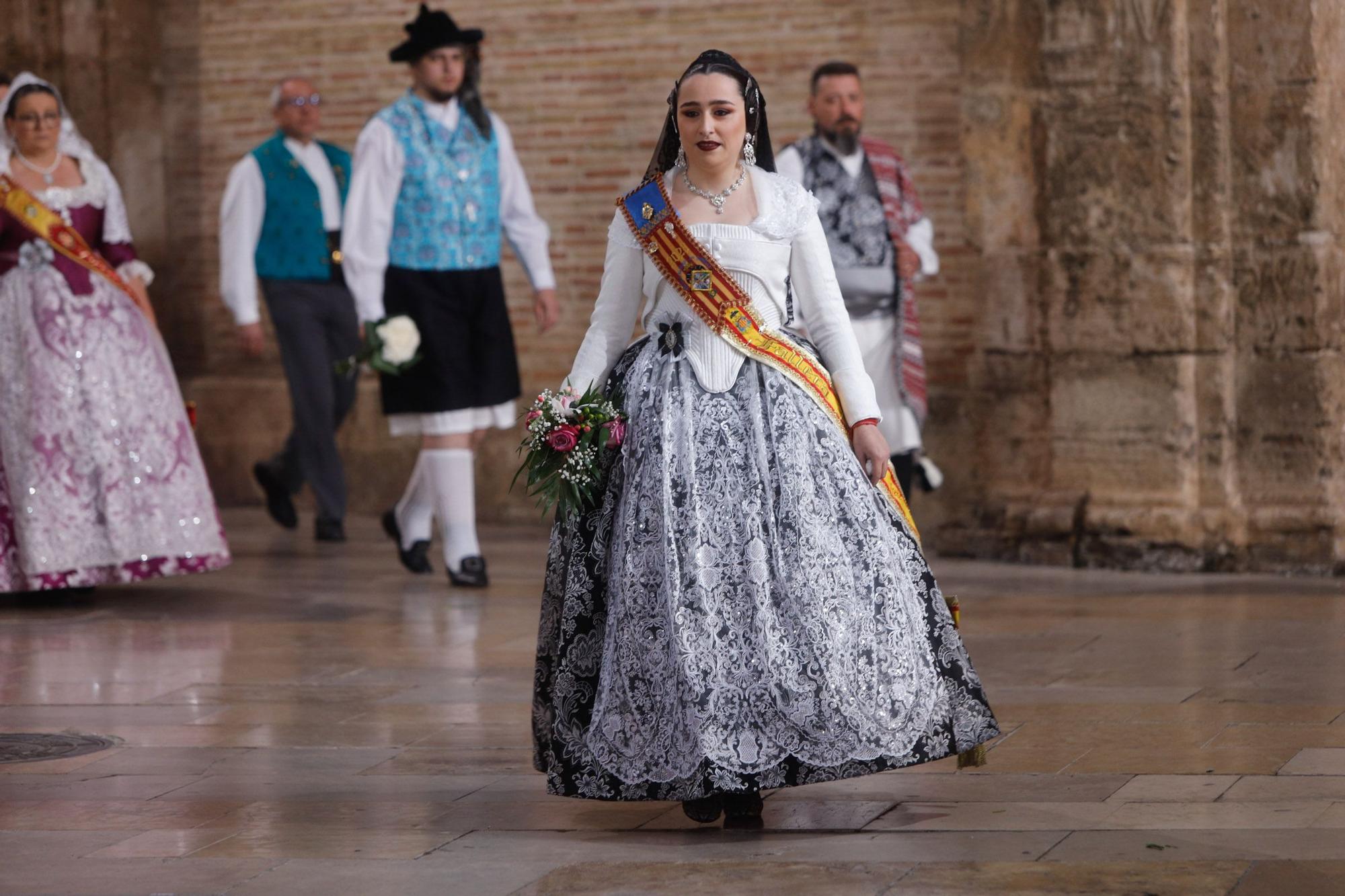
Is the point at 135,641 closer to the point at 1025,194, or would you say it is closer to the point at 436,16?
the point at 436,16

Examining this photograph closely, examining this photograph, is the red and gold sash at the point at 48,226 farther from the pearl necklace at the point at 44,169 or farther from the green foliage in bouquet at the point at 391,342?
the green foliage in bouquet at the point at 391,342

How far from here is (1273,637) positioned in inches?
299

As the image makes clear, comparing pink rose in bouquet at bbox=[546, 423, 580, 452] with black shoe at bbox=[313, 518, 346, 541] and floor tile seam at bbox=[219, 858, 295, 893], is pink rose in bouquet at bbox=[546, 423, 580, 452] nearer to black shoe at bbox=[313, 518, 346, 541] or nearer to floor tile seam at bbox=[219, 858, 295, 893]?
floor tile seam at bbox=[219, 858, 295, 893]

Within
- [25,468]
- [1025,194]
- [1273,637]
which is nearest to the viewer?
[1273,637]

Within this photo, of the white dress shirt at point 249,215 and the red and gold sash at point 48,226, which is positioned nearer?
the red and gold sash at point 48,226

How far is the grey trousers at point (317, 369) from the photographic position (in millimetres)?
11102

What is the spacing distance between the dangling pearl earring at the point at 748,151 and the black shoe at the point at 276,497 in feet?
21.4

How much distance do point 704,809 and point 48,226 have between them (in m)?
4.97

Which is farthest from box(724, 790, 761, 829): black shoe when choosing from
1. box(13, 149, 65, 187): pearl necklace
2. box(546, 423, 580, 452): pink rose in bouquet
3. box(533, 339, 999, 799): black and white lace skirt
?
box(13, 149, 65, 187): pearl necklace

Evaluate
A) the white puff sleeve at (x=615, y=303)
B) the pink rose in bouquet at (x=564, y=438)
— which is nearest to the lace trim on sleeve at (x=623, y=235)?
the white puff sleeve at (x=615, y=303)

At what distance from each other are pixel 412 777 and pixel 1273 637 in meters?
3.28

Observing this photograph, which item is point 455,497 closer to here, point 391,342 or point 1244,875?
point 391,342

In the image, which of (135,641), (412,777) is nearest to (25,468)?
(135,641)

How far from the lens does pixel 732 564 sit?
4918 millimetres
